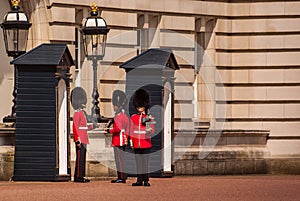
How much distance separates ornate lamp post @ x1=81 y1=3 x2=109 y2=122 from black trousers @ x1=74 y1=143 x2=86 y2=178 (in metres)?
4.63

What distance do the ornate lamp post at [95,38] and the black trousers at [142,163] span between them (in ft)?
18.1

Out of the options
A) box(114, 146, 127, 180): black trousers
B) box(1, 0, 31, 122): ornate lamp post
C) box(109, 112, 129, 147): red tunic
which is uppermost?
box(1, 0, 31, 122): ornate lamp post

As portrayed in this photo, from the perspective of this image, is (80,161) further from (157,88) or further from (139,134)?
(157,88)

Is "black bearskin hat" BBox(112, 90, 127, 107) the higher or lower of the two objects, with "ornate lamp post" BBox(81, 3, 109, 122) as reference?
lower

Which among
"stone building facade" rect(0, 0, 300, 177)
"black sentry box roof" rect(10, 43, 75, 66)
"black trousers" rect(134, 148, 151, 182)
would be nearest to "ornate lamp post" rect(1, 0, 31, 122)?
"black sentry box roof" rect(10, 43, 75, 66)

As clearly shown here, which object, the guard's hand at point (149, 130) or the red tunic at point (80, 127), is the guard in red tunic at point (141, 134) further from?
the red tunic at point (80, 127)

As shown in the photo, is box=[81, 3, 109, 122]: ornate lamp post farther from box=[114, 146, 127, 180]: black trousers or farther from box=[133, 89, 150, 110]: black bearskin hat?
box=[133, 89, 150, 110]: black bearskin hat

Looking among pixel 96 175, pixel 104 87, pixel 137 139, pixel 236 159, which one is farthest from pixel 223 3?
pixel 137 139

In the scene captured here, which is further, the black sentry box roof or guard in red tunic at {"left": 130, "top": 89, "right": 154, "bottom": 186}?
the black sentry box roof

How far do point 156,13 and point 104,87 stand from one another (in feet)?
7.63

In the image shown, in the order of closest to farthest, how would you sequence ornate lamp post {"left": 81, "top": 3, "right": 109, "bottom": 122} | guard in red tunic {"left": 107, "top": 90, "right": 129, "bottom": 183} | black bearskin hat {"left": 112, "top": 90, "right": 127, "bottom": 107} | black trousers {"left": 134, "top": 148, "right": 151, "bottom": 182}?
black trousers {"left": 134, "top": 148, "right": 151, "bottom": 182}
guard in red tunic {"left": 107, "top": 90, "right": 129, "bottom": 183}
black bearskin hat {"left": 112, "top": 90, "right": 127, "bottom": 107}
ornate lamp post {"left": 81, "top": 3, "right": 109, "bottom": 122}

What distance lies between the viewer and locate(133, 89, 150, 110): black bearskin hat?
22219 mm

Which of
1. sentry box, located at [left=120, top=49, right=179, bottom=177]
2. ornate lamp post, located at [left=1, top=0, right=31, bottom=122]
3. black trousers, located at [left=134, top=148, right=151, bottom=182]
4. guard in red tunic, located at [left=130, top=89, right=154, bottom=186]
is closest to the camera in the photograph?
black trousers, located at [left=134, top=148, right=151, bottom=182]

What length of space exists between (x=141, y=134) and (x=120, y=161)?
4.27ft
